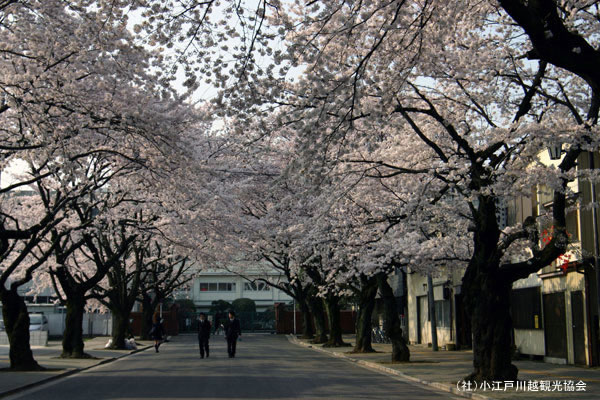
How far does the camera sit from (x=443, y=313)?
122ft

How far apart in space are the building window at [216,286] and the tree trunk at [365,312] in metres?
64.6

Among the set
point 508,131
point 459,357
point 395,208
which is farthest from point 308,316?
point 508,131

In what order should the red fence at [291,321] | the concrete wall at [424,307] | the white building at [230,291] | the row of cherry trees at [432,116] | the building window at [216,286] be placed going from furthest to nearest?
the building window at [216,286], the white building at [230,291], the red fence at [291,321], the concrete wall at [424,307], the row of cherry trees at [432,116]

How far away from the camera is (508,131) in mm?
15156

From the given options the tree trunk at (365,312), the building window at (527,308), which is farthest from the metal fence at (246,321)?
the building window at (527,308)

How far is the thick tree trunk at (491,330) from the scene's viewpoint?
49.5 ft

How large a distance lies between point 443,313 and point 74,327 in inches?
765

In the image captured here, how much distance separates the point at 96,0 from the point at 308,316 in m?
41.5

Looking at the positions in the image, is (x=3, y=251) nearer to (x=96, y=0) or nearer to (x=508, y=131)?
(x=96, y=0)

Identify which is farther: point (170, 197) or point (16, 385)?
point (170, 197)

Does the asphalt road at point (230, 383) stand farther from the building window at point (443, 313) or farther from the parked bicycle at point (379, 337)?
the parked bicycle at point (379, 337)

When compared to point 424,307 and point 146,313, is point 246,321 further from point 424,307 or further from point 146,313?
point 424,307

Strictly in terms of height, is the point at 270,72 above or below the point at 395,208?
above

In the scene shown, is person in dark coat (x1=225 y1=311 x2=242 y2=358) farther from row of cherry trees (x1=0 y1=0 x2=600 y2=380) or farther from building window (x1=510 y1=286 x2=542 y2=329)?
building window (x1=510 y1=286 x2=542 y2=329)
